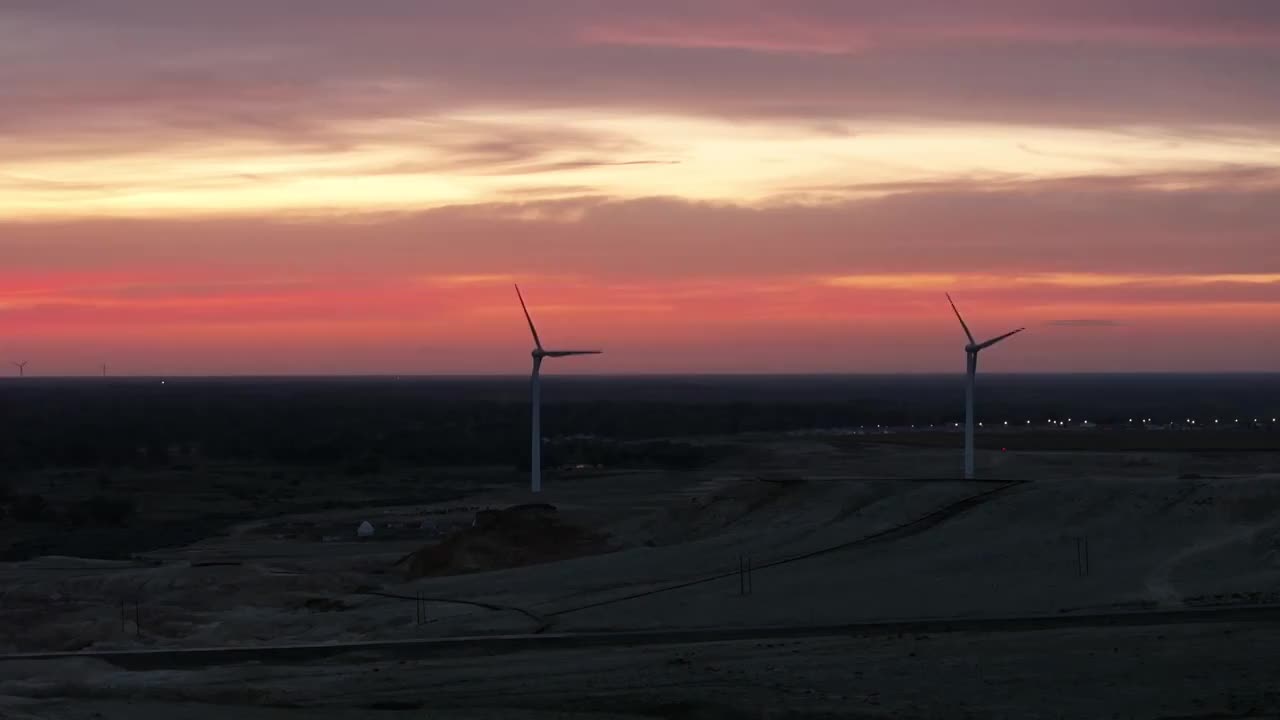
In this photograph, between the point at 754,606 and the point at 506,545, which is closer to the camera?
the point at 754,606

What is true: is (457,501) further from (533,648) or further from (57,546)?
(533,648)

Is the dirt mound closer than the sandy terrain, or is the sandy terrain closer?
the sandy terrain

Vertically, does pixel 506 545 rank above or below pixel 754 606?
below

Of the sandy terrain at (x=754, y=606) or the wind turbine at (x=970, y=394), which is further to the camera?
the wind turbine at (x=970, y=394)

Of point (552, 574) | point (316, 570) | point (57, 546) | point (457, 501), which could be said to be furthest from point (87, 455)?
point (552, 574)
